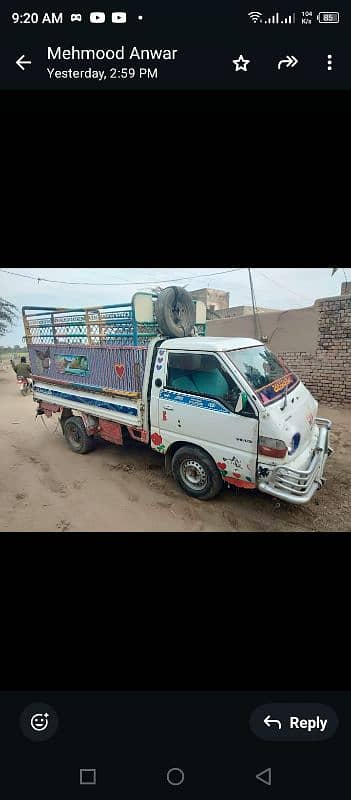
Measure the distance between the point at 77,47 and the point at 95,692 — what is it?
197 cm

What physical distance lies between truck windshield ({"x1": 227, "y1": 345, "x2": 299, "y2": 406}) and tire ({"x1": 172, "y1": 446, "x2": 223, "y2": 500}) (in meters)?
0.86

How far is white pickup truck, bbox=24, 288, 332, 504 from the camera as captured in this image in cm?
251

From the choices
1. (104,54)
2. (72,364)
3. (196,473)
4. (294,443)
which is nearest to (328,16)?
(104,54)

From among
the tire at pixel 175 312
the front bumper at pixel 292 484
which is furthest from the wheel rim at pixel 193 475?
the tire at pixel 175 312

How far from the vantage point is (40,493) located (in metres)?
3.31

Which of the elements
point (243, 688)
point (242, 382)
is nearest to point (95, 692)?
point (243, 688)

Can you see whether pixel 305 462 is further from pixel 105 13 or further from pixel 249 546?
pixel 105 13

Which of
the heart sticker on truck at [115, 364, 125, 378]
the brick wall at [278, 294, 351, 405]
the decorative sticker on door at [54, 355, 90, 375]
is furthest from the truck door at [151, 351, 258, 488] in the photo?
the brick wall at [278, 294, 351, 405]

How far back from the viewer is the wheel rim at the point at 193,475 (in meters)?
3.03

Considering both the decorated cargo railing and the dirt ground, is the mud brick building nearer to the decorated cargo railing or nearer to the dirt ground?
the dirt ground

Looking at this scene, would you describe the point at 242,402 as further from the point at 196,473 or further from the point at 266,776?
the point at 266,776

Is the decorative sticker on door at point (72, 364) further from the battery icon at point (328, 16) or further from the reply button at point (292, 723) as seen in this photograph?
the reply button at point (292, 723)

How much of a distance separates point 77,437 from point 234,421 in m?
2.86

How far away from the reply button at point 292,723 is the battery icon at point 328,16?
204 cm
